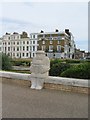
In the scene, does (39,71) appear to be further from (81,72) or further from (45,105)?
(45,105)

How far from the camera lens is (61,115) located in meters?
5.14

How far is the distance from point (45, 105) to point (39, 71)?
270cm

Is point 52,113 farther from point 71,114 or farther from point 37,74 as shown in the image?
point 37,74

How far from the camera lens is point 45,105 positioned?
5.98 meters

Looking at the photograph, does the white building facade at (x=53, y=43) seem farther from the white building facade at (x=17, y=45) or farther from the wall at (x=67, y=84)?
the wall at (x=67, y=84)

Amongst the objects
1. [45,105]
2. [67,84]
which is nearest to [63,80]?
[67,84]

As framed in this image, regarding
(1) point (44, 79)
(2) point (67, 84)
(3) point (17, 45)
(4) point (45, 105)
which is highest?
(3) point (17, 45)

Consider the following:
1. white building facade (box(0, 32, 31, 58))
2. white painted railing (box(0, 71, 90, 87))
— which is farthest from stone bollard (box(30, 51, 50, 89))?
white building facade (box(0, 32, 31, 58))

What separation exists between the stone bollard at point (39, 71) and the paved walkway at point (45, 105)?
79 cm

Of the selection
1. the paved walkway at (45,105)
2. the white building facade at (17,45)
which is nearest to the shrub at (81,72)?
the paved walkway at (45,105)

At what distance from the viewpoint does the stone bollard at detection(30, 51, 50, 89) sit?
8555 millimetres

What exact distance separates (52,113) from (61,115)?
236 mm

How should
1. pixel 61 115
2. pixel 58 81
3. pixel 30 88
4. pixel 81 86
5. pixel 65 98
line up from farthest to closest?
pixel 30 88
pixel 58 81
pixel 81 86
pixel 65 98
pixel 61 115

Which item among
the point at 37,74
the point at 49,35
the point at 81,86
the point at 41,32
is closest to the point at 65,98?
the point at 81,86
